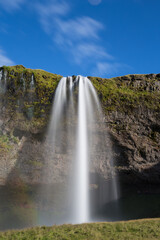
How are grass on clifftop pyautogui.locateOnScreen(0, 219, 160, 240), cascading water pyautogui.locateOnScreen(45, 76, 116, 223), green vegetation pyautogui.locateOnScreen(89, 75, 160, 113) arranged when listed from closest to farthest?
grass on clifftop pyautogui.locateOnScreen(0, 219, 160, 240)
cascading water pyautogui.locateOnScreen(45, 76, 116, 223)
green vegetation pyautogui.locateOnScreen(89, 75, 160, 113)

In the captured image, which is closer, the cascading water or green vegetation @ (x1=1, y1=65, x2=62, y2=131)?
the cascading water

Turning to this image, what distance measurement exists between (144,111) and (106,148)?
5.20 meters

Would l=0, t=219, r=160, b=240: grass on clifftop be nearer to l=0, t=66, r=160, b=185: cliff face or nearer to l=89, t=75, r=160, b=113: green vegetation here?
l=0, t=66, r=160, b=185: cliff face

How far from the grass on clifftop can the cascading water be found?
5588 mm

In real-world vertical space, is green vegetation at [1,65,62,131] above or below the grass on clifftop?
above

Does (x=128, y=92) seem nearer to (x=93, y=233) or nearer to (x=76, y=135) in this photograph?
(x=76, y=135)

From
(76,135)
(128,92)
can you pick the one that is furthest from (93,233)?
(128,92)

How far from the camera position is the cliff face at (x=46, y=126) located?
1723cm

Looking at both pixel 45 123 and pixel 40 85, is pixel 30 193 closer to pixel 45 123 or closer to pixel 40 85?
pixel 45 123

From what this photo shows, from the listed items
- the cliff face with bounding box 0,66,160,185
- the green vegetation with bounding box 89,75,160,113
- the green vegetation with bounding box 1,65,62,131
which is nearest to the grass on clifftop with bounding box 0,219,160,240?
the cliff face with bounding box 0,66,160,185

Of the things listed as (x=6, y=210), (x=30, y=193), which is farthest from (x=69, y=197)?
(x=6, y=210)

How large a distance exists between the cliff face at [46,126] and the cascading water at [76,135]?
52 cm

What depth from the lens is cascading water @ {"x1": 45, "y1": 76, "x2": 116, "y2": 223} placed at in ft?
56.0

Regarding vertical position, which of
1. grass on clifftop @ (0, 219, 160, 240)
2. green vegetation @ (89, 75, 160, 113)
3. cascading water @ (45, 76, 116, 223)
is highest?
green vegetation @ (89, 75, 160, 113)
